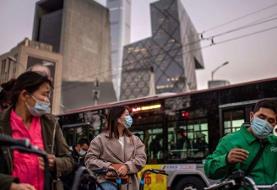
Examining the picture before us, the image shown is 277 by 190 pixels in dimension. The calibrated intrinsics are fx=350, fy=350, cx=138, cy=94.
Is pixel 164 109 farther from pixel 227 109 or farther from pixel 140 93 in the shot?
pixel 140 93

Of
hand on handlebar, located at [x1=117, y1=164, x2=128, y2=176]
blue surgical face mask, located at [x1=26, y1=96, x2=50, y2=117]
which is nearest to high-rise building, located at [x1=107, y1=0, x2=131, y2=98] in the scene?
hand on handlebar, located at [x1=117, y1=164, x2=128, y2=176]

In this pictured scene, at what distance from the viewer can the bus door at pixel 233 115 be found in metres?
8.04

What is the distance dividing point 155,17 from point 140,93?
27975 mm

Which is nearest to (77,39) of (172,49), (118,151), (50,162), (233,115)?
(172,49)

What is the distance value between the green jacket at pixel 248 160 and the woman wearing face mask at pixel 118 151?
124cm

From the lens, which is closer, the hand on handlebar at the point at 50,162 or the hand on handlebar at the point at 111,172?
the hand on handlebar at the point at 50,162

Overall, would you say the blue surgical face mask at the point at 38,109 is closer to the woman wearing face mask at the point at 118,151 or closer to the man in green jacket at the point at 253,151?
the man in green jacket at the point at 253,151

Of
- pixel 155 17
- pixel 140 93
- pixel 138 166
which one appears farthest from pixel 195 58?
pixel 138 166

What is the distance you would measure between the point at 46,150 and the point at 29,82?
1.50 ft

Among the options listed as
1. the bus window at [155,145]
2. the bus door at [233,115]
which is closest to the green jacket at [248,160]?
the bus door at [233,115]

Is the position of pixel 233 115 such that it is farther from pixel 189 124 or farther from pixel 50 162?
pixel 50 162

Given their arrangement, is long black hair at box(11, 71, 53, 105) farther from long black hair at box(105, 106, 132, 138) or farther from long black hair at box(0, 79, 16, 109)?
long black hair at box(105, 106, 132, 138)

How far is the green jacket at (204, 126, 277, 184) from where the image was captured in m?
2.57

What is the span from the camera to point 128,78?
374 feet
